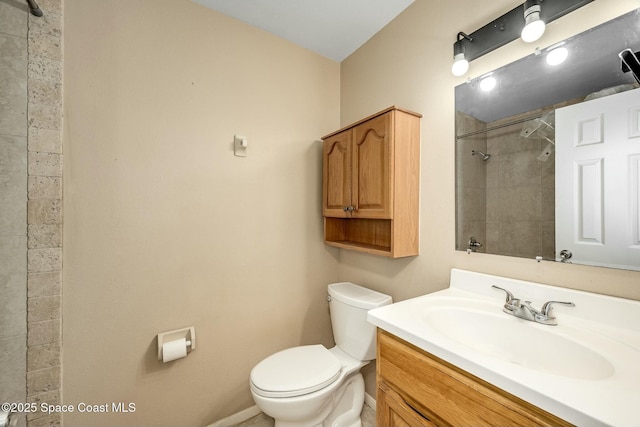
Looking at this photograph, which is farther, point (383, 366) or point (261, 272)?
point (261, 272)

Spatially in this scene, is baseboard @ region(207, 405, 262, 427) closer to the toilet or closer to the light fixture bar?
the toilet

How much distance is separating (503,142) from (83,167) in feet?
6.22

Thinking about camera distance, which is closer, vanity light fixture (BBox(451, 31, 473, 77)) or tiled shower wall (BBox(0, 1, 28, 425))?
tiled shower wall (BBox(0, 1, 28, 425))

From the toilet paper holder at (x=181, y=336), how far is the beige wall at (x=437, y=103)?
107 centimetres

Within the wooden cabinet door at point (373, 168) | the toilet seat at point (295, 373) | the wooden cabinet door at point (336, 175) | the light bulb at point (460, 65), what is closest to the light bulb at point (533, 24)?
the light bulb at point (460, 65)

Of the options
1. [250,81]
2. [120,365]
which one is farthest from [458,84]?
[120,365]

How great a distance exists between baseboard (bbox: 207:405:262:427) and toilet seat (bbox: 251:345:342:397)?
49 centimetres

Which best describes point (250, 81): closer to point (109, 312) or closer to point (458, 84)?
point (458, 84)

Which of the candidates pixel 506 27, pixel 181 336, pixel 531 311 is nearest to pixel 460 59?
pixel 506 27

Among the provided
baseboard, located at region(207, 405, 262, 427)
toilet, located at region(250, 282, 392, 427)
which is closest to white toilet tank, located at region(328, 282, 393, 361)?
toilet, located at region(250, 282, 392, 427)

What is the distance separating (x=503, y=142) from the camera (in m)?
1.08

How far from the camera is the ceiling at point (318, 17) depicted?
4.68 ft

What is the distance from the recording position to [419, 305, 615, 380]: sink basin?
71 cm

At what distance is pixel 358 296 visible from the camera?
1508 millimetres
